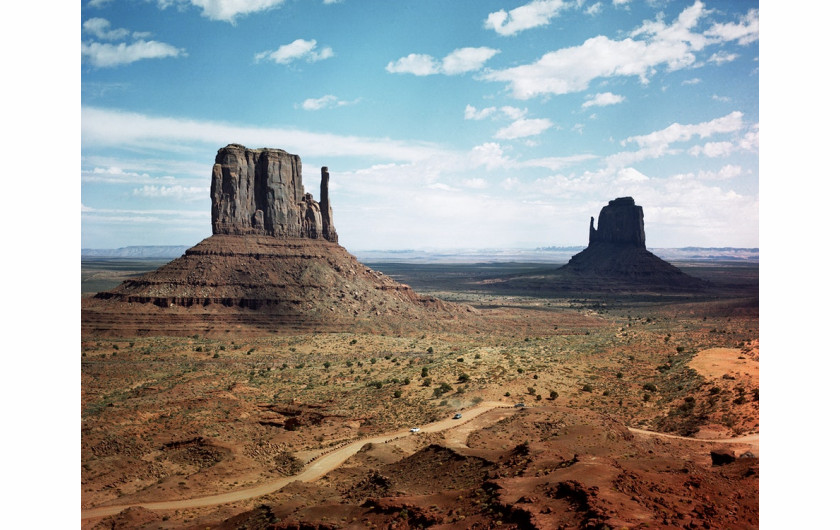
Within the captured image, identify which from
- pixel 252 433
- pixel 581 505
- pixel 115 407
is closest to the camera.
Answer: pixel 581 505

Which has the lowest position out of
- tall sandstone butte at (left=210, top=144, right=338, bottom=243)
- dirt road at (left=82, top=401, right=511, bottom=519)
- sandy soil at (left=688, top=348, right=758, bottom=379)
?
dirt road at (left=82, top=401, right=511, bottom=519)

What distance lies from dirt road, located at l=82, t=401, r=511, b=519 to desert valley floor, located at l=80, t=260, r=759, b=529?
14 cm

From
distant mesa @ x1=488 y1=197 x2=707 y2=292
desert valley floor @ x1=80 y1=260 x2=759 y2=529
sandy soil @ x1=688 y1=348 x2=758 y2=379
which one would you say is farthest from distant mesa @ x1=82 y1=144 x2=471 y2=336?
distant mesa @ x1=488 y1=197 x2=707 y2=292

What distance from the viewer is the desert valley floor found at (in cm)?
1530

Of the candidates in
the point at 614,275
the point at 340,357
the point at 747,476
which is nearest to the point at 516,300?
the point at 614,275

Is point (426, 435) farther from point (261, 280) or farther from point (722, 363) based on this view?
point (261, 280)

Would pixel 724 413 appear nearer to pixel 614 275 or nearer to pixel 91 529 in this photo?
pixel 91 529

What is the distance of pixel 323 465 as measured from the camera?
26812mm

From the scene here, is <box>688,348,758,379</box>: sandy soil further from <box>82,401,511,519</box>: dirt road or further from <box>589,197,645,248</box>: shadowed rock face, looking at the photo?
<box>589,197,645,248</box>: shadowed rock face

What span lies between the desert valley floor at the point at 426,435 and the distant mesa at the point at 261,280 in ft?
31.2

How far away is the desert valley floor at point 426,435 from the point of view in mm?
15305

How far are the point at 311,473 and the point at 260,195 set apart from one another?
229 ft

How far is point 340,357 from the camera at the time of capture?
59031 mm
